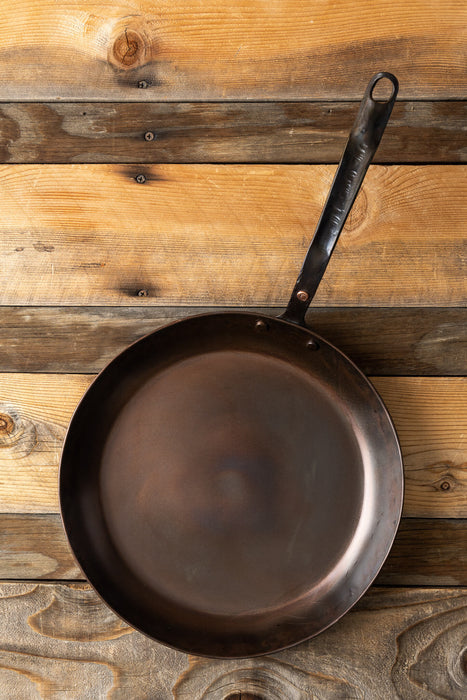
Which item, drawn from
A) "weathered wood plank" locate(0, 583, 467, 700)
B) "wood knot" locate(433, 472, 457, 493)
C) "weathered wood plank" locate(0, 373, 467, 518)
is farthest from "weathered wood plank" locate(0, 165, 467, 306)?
"weathered wood plank" locate(0, 583, 467, 700)

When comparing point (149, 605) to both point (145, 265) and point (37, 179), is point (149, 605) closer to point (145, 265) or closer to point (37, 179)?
point (145, 265)

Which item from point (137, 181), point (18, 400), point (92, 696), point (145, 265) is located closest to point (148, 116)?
point (137, 181)

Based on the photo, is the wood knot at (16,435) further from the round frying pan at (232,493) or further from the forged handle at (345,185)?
the forged handle at (345,185)

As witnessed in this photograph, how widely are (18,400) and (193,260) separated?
29cm

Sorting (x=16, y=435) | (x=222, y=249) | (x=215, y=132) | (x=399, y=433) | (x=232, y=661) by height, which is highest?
(x=215, y=132)

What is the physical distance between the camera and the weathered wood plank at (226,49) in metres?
0.68

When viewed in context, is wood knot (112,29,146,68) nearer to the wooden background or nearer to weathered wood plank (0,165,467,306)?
the wooden background

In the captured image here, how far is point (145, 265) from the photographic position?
0.71 metres

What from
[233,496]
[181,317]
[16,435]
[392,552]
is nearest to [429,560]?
[392,552]

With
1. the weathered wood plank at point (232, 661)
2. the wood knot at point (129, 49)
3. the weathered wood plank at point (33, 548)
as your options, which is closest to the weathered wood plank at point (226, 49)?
the wood knot at point (129, 49)

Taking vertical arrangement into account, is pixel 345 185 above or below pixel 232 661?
above

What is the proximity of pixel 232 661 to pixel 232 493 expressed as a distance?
0.21 meters

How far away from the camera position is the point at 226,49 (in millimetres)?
688

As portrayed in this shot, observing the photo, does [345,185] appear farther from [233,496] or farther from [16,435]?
[16,435]
